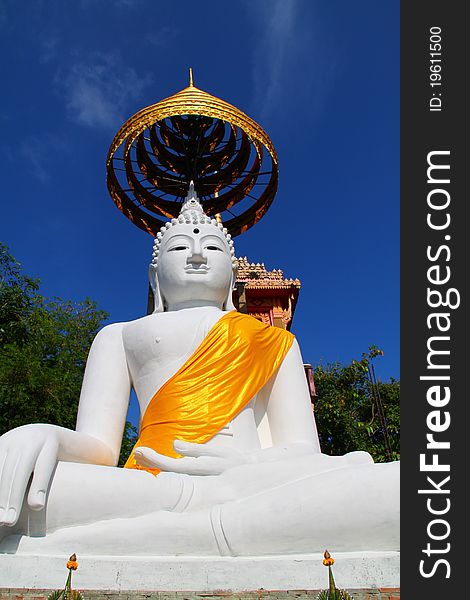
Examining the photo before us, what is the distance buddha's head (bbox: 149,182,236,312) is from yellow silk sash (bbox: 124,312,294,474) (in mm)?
402

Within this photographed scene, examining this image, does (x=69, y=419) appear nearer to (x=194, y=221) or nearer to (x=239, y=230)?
(x=239, y=230)

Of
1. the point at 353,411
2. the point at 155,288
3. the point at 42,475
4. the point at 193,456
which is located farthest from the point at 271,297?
the point at 42,475

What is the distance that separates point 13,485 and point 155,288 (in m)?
2.45

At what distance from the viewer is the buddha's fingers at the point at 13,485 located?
2850 mm

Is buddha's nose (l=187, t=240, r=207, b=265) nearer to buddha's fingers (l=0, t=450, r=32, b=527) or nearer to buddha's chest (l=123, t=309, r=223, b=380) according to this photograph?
buddha's chest (l=123, t=309, r=223, b=380)

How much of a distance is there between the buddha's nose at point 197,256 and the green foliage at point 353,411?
1307 centimetres

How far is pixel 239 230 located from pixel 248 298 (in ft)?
20.4

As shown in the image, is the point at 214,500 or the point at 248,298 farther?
the point at 248,298

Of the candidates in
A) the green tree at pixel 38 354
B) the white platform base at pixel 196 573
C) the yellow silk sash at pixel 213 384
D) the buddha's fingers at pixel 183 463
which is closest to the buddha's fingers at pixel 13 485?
the white platform base at pixel 196 573

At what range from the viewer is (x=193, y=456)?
3650 mm

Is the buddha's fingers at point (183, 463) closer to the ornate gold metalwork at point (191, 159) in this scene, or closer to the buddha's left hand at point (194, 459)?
the buddha's left hand at point (194, 459)

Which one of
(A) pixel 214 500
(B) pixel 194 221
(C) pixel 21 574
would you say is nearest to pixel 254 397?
(A) pixel 214 500

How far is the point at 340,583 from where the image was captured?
2.79 meters

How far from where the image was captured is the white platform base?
8.93ft
